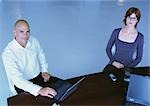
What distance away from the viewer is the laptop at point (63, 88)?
5.11ft

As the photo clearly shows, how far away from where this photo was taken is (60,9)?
580cm

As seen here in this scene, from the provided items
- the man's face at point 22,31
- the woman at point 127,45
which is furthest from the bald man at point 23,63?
the woman at point 127,45

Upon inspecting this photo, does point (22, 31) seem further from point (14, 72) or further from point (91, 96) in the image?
point (91, 96)

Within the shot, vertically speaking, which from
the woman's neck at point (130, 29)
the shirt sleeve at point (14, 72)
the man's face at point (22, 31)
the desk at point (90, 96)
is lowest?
the desk at point (90, 96)

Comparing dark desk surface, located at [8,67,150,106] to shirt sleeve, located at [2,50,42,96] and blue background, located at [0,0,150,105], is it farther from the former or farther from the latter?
blue background, located at [0,0,150,105]

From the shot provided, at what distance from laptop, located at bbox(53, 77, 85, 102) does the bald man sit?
0.18 ft

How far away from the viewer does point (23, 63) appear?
1.92m

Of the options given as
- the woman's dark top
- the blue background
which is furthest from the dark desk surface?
the blue background

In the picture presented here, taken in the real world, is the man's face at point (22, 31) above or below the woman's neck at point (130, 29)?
above

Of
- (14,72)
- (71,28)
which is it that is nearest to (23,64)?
(14,72)

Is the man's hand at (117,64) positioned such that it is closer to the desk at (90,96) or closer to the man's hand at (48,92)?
the desk at (90,96)

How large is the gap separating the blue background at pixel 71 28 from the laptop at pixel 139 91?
112cm

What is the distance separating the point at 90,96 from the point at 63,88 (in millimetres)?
135

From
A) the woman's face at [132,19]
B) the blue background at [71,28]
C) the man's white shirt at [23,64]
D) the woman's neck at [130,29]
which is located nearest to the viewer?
the man's white shirt at [23,64]
